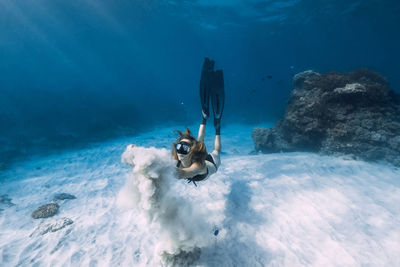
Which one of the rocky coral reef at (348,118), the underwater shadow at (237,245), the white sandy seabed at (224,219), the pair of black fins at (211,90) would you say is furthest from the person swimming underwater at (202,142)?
the rocky coral reef at (348,118)

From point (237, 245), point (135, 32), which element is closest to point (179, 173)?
point (237, 245)

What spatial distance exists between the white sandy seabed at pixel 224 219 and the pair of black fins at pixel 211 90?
2.43 meters

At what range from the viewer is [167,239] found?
288 centimetres

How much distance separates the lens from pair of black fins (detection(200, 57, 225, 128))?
5.87 m

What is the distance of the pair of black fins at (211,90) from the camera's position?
587 centimetres

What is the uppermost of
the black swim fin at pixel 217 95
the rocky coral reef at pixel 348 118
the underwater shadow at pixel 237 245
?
the black swim fin at pixel 217 95

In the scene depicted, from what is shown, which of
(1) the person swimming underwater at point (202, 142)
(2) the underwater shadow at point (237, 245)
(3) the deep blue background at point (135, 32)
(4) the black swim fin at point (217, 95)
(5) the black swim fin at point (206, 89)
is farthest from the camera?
(3) the deep blue background at point (135, 32)

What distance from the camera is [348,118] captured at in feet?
26.6

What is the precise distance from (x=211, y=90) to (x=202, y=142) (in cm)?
317

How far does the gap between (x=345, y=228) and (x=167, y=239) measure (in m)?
3.70

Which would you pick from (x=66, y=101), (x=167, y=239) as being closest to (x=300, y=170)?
(x=167, y=239)

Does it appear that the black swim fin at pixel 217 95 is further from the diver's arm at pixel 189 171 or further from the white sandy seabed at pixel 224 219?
the diver's arm at pixel 189 171

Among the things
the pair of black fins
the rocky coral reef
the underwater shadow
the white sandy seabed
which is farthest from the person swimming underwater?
the rocky coral reef

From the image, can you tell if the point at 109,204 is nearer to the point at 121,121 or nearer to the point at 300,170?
the point at 300,170
